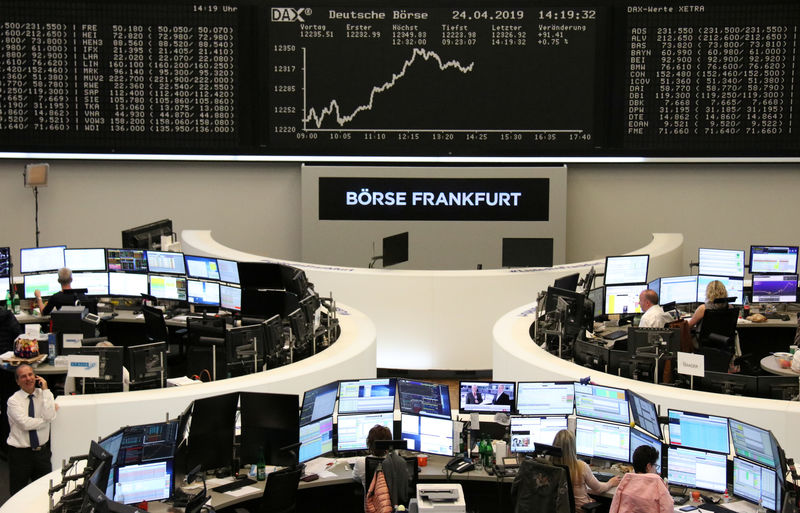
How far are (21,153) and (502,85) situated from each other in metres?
5.78

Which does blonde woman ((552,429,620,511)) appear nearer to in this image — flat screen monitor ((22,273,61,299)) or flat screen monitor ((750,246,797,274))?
flat screen monitor ((750,246,797,274))

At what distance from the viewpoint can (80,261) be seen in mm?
11172

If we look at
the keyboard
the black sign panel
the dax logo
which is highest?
the dax logo

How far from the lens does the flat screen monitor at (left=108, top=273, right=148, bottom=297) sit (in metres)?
11.1

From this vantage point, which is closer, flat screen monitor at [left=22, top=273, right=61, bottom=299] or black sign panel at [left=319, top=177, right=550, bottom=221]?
flat screen monitor at [left=22, top=273, right=61, bottom=299]

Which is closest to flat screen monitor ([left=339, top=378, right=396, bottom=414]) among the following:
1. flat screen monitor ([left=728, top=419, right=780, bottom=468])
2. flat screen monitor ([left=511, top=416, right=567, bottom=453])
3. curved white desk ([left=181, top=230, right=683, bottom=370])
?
flat screen monitor ([left=511, top=416, right=567, bottom=453])

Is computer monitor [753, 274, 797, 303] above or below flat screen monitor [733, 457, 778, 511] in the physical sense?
above

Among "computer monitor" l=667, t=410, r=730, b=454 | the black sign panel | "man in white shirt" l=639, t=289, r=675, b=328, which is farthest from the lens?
the black sign panel

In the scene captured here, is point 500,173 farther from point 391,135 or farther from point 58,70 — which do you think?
point 58,70

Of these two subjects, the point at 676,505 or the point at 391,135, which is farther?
the point at 391,135

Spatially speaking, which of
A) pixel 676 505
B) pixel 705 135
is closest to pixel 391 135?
pixel 705 135

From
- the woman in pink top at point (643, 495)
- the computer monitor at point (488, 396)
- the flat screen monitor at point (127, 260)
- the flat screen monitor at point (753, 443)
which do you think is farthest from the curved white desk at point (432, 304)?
the woman in pink top at point (643, 495)

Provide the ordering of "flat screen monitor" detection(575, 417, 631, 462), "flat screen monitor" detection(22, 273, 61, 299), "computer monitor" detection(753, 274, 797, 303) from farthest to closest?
"computer monitor" detection(753, 274, 797, 303), "flat screen monitor" detection(22, 273, 61, 299), "flat screen monitor" detection(575, 417, 631, 462)

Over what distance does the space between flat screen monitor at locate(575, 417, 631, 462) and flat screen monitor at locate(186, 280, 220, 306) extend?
4.75 meters
